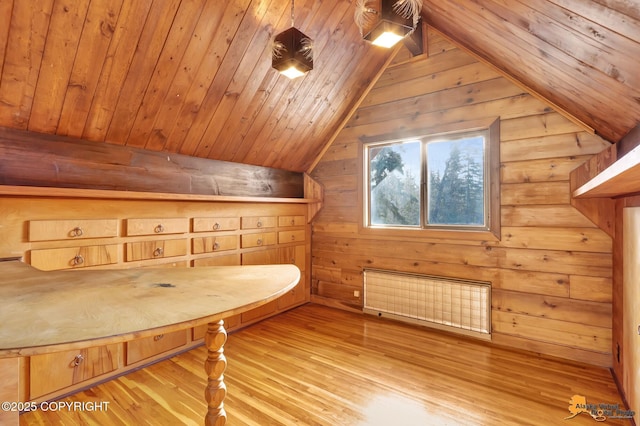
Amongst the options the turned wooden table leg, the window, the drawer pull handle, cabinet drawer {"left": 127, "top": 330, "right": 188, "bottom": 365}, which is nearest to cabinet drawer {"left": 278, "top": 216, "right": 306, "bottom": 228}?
the window

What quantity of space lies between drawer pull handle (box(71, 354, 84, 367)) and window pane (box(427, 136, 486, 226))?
3.03 metres

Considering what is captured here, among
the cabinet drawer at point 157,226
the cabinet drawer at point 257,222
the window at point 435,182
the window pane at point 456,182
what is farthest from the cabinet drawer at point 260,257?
the window pane at point 456,182

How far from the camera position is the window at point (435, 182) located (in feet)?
9.06

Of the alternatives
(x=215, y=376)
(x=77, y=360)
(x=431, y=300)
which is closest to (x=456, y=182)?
(x=431, y=300)

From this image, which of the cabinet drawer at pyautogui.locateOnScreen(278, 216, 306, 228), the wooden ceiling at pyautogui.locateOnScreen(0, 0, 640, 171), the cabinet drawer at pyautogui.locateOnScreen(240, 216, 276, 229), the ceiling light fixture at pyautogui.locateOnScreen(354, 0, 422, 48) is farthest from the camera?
the cabinet drawer at pyautogui.locateOnScreen(278, 216, 306, 228)

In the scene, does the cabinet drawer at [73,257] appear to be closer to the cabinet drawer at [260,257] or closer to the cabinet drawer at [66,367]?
the cabinet drawer at [66,367]

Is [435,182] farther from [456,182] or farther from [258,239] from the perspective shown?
[258,239]

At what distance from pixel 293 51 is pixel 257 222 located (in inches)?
69.8

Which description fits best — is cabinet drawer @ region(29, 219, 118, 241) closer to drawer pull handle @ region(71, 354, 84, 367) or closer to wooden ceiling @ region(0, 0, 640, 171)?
wooden ceiling @ region(0, 0, 640, 171)

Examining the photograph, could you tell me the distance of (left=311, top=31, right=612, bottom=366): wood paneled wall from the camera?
231 cm

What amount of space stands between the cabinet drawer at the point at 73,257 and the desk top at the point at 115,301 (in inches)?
14.6

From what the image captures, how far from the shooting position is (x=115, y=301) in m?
0.96

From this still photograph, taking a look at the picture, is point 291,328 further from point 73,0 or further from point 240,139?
point 73,0

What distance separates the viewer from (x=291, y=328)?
9.92ft
